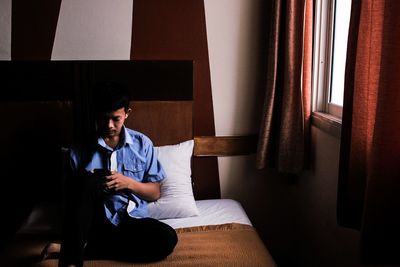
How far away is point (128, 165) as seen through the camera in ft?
7.15

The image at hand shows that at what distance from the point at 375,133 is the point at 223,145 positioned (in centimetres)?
156

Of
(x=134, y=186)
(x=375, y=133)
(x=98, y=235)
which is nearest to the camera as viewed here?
(x=375, y=133)

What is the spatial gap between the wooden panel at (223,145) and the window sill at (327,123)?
495 millimetres

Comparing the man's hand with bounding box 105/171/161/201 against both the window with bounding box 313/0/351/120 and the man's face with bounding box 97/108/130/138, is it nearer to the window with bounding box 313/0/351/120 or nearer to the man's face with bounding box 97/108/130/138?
the man's face with bounding box 97/108/130/138

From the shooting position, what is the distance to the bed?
1.85 meters

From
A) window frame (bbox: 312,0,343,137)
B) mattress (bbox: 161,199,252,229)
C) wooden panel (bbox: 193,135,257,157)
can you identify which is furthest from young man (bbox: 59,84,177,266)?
window frame (bbox: 312,0,343,137)

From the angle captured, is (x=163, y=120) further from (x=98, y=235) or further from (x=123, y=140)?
(x=98, y=235)

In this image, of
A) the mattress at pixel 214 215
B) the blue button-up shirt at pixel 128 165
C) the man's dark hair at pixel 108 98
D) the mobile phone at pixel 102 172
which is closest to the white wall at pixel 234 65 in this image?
the mattress at pixel 214 215

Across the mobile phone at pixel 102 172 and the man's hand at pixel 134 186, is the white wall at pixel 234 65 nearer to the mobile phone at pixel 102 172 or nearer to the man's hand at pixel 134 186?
Result: the man's hand at pixel 134 186

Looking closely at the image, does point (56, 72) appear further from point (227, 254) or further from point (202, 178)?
point (227, 254)

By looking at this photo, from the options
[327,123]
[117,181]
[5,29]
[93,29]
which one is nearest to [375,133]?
[327,123]

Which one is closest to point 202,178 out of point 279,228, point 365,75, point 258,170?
point 258,170

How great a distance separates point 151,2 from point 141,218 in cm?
133

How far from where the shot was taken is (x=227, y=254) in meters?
1.87
